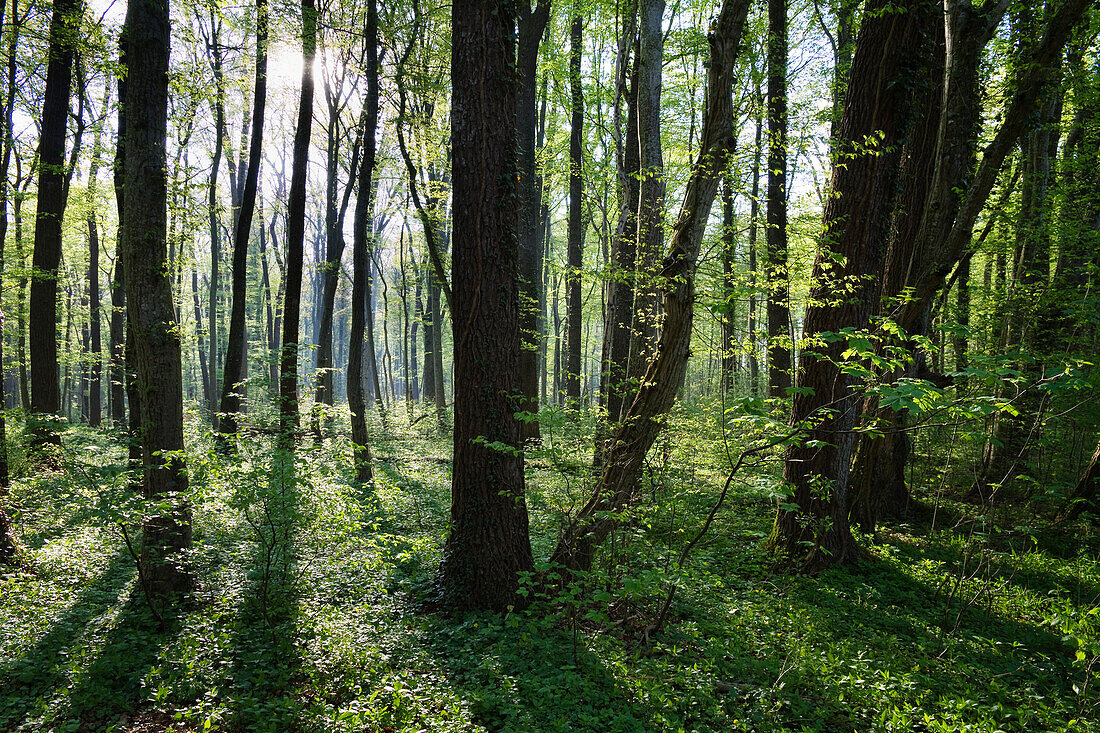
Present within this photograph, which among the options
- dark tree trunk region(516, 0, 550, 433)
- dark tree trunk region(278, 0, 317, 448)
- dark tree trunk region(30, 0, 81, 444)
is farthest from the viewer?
dark tree trunk region(516, 0, 550, 433)

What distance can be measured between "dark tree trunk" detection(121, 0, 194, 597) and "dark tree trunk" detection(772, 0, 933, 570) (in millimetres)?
6318

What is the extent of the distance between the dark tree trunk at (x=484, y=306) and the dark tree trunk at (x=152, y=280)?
2.61 metres

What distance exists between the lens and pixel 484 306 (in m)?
4.53

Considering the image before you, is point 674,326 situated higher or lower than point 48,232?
lower

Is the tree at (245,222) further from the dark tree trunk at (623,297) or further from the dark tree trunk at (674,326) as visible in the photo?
the dark tree trunk at (674,326)

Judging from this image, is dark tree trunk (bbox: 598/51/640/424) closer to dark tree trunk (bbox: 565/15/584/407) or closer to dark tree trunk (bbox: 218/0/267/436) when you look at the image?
dark tree trunk (bbox: 565/15/584/407)

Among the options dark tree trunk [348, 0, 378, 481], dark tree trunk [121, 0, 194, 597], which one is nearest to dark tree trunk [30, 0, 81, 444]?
dark tree trunk [348, 0, 378, 481]

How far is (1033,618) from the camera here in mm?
5094

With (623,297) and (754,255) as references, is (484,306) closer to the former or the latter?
(623,297)

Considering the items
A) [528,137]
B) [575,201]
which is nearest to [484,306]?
[528,137]

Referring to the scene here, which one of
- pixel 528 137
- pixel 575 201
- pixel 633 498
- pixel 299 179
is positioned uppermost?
pixel 528 137

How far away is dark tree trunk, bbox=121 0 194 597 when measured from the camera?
4.59m

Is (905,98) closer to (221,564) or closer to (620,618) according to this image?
(620,618)

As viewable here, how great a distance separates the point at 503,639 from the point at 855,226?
5.66 m
